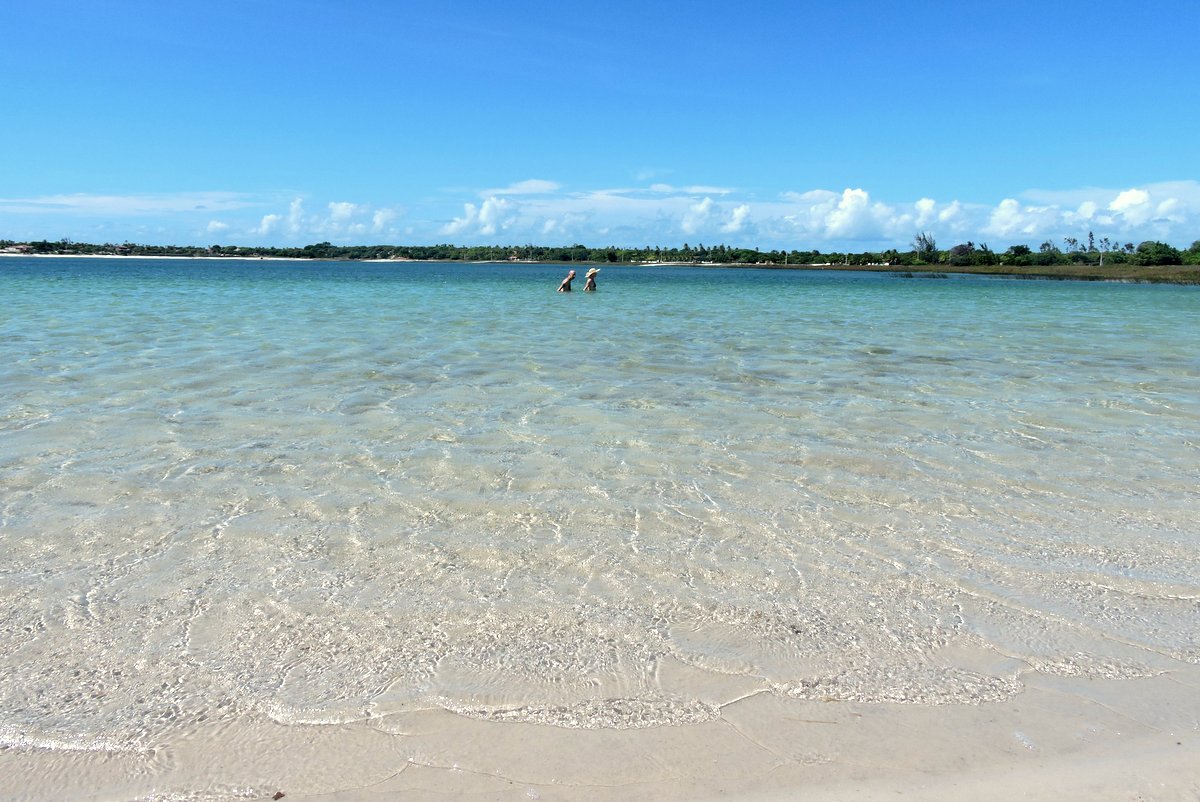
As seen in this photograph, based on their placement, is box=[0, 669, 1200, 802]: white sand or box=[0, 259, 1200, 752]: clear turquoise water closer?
box=[0, 669, 1200, 802]: white sand

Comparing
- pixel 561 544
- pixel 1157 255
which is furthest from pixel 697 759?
pixel 1157 255

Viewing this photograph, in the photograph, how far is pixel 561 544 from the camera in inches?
190

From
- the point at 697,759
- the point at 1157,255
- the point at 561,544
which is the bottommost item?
the point at 697,759

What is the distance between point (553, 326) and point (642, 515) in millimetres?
14280

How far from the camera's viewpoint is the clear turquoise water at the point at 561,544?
3293 mm

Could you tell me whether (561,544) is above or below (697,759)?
above

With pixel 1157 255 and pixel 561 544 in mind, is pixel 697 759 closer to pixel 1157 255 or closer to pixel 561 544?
pixel 561 544

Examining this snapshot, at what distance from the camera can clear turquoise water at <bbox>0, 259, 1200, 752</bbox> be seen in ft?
10.8

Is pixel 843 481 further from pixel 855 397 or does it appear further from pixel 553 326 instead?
pixel 553 326

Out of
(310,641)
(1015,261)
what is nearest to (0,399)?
(310,641)

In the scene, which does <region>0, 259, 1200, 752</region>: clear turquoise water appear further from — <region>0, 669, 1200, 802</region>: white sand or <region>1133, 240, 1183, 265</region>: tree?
<region>1133, 240, 1183, 265</region>: tree

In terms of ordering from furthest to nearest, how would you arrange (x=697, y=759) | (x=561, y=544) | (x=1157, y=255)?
1. (x=1157, y=255)
2. (x=561, y=544)
3. (x=697, y=759)

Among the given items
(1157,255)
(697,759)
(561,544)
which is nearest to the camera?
(697,759)

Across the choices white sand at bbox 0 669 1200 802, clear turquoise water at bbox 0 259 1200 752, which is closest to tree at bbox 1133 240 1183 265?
clear turquoise water at bbox 0 259 1200 752
